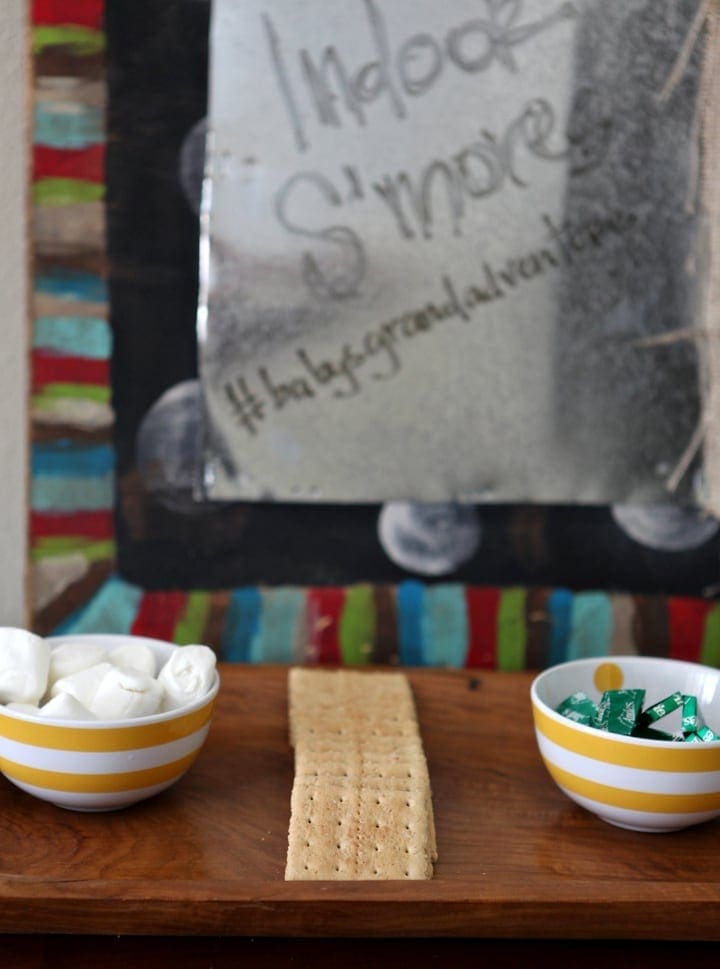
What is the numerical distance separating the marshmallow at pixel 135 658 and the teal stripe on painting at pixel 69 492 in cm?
24

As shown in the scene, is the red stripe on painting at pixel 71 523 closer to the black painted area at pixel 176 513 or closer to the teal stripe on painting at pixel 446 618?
the black painted area at pixel 176 513

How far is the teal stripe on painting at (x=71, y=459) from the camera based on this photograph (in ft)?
3.10

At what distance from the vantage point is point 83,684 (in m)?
0.68

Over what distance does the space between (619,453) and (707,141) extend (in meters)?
0.30

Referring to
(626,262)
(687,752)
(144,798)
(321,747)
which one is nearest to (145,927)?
(144,798)

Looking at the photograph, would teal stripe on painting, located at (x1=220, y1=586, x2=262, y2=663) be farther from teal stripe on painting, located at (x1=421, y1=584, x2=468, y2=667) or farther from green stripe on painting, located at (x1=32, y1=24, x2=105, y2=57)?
green stripe on painting, located at (x1=32, y1=24, x2=105, y2=57)

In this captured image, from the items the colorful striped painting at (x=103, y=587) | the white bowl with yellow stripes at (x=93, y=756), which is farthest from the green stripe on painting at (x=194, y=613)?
the white bowl with yellow stripes at (x=93, y=756)

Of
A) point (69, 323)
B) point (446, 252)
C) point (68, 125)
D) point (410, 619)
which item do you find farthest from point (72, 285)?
point (410, 619)

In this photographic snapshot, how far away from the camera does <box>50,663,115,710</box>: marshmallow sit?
2.22 ft

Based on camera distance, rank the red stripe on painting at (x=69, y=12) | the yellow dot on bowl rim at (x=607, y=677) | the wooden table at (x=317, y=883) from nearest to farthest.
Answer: the wooden table at (x=317, y=883), the yellow dot on bowl rim at (x=607, y=677), the red stripe on painting at (x=69, y=12)

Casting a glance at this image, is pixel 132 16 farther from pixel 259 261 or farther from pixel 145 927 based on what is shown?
pixel 145 927

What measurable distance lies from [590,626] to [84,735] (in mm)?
544

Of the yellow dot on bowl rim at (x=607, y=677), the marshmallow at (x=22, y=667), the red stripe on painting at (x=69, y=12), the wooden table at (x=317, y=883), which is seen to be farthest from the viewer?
the red stripe on painting at (x=69, y=12)

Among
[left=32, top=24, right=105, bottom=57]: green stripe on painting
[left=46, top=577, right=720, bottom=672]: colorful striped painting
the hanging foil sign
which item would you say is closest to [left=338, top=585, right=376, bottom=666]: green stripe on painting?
[left=46, top=577, right=720, bottom=672]: colorful striped painting
